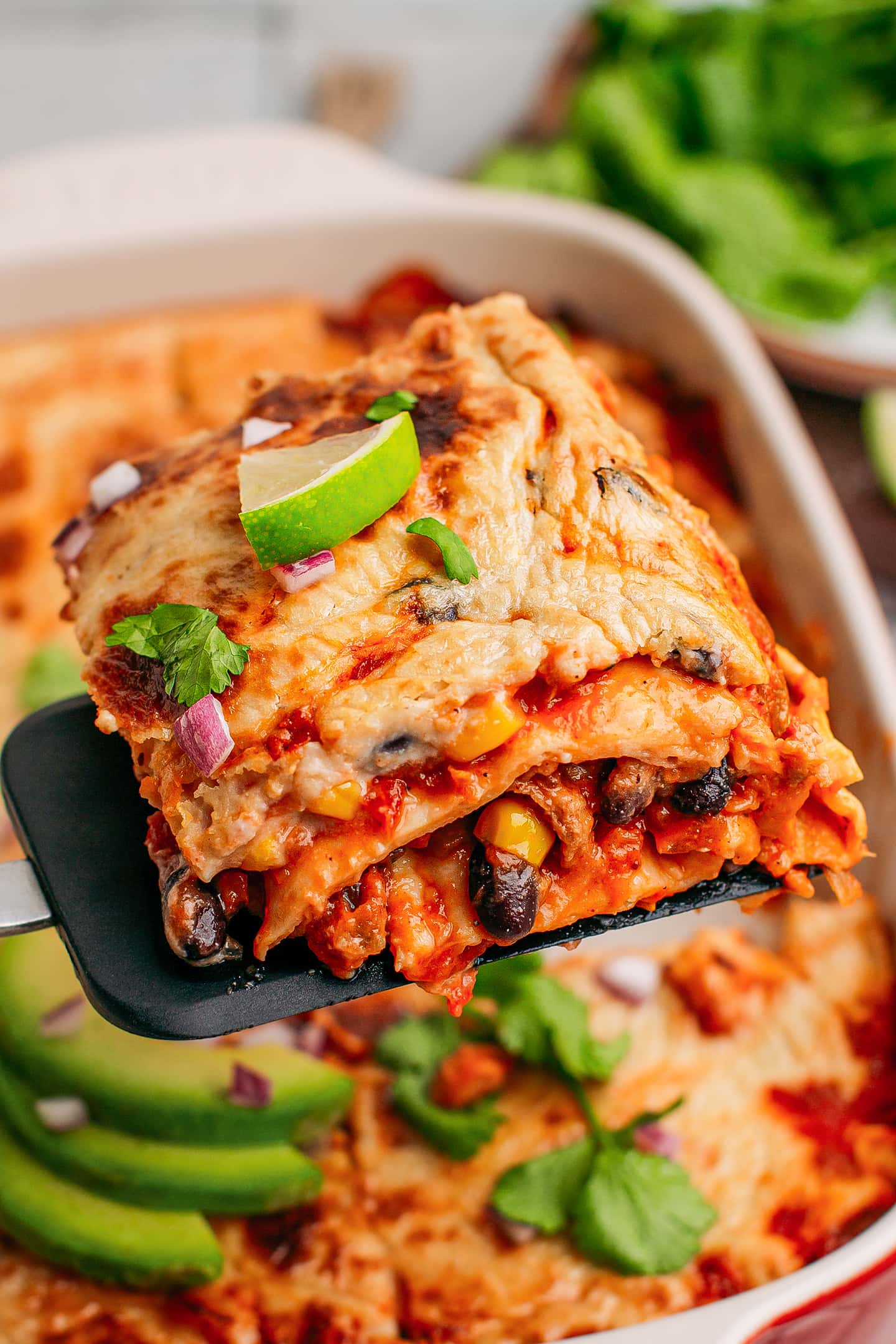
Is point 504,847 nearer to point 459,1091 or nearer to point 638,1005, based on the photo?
point 459,1091

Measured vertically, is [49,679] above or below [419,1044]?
above

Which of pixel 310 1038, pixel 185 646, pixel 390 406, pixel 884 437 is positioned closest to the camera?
pixel 185 646

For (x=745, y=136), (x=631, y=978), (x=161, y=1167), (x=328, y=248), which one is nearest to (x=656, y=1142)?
(x=631, y=978)

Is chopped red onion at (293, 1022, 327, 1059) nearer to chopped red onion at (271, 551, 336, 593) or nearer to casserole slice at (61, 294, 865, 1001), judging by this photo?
casserole slice at (61, 294, 865, 1001)

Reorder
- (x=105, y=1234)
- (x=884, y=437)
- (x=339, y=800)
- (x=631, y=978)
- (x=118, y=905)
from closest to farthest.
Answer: (x=339, y=800)
(x=118, y=905)
(x=105, y=1234)
(x=631, y=978)
(x=884, y=437)

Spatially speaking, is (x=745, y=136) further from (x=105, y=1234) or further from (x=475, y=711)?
(x=105, y=1234)

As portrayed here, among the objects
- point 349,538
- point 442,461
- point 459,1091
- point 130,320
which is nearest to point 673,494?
point 442,461
